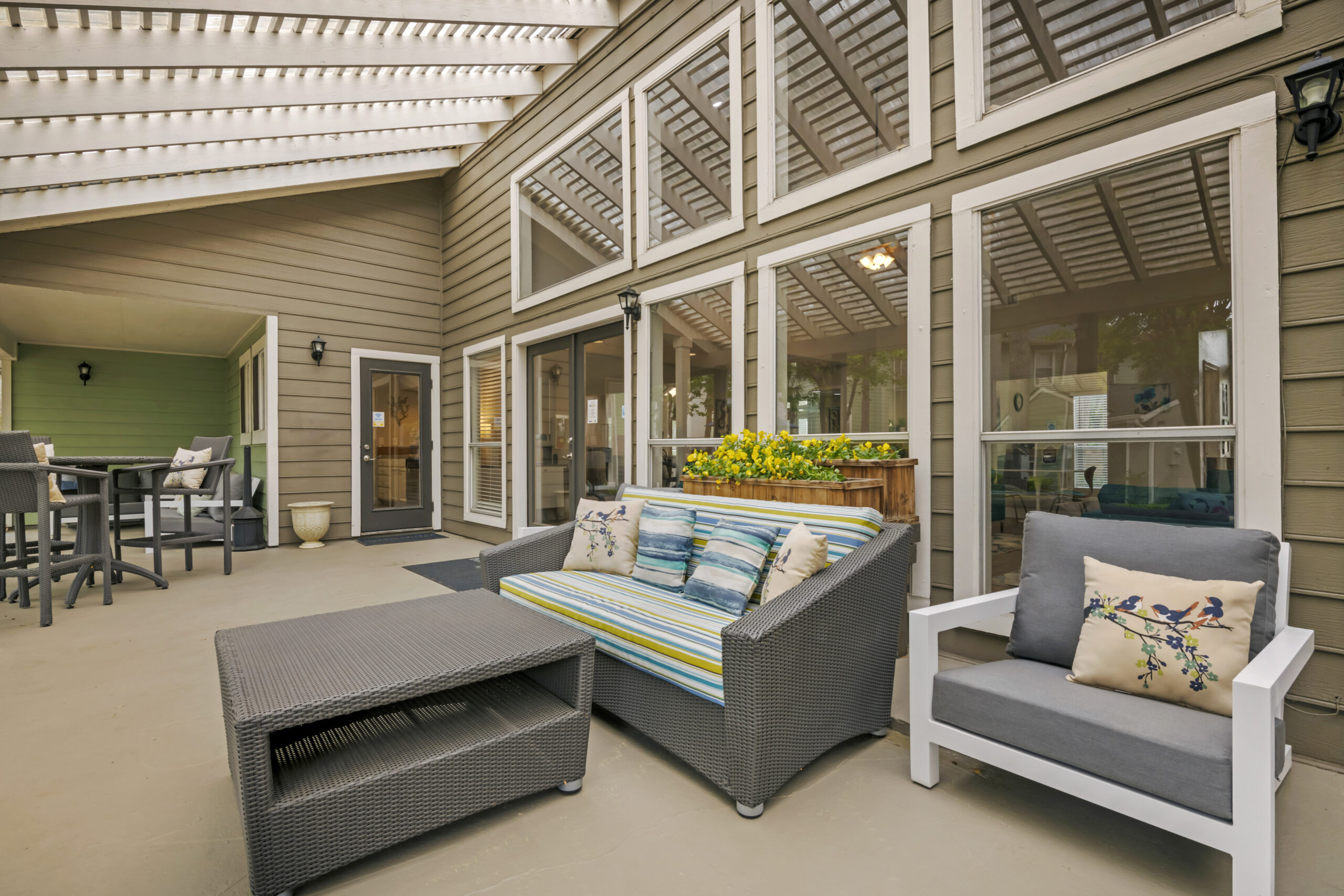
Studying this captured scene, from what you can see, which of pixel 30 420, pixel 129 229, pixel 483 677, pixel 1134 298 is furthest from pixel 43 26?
pixel 30 420

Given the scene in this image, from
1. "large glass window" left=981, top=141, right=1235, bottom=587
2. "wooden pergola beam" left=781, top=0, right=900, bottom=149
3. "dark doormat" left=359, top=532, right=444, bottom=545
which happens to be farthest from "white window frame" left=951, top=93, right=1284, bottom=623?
"dark doormat" left=359, top=532, right=444, bottom=545

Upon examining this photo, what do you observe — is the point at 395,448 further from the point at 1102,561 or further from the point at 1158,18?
the point at 1158,18

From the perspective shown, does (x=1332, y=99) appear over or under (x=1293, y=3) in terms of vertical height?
under

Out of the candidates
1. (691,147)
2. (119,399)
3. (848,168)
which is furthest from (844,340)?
(119,399)

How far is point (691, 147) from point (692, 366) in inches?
59.5

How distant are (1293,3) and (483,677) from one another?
327cm

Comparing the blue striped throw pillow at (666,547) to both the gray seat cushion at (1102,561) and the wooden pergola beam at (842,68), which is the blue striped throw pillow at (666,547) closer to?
the gray seat cushion at (1102,561)

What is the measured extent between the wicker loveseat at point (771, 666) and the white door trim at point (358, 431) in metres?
5.24

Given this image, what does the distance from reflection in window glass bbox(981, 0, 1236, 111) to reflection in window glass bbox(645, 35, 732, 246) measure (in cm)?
158

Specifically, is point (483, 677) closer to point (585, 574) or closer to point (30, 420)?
point (585, 574)

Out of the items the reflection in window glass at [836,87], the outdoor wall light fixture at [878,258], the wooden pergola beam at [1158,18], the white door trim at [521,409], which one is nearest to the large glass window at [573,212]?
the white door trim at [521,409]

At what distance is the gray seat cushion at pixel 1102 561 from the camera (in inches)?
66.4

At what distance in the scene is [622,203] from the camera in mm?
4918

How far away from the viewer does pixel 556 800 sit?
184cm
